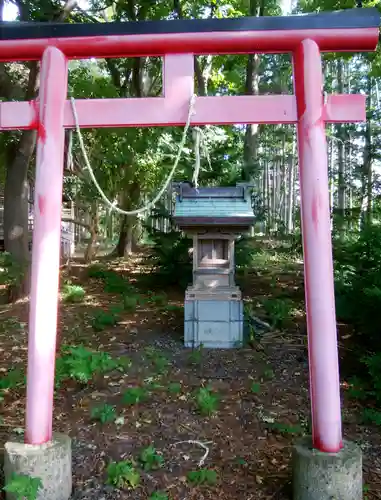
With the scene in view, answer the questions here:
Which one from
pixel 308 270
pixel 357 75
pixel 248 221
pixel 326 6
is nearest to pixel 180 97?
pixel 308 270

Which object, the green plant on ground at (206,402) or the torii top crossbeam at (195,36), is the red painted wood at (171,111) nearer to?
the torii top crossbeam at (195,36)

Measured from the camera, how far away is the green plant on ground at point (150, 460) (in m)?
3.43

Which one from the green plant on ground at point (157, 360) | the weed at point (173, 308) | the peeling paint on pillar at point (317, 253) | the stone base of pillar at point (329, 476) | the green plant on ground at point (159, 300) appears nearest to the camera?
the stone base of pillar at point (329, 476)

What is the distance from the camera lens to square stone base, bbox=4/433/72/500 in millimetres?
2812

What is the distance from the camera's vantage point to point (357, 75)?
→ 18.2 metres

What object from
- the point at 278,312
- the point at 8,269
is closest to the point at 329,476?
the point at 278,312

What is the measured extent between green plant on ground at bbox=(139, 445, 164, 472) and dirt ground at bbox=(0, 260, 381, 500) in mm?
34

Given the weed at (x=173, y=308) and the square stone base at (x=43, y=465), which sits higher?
the weed at (x=173, y=308)

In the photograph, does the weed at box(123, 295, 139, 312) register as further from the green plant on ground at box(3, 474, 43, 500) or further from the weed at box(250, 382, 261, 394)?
the green plant on ground at box(3, 474, 43, 500)

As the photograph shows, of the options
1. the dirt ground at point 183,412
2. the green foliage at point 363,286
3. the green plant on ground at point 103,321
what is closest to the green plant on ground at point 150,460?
the dirt ground at point 183,412

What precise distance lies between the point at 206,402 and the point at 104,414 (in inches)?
39.5

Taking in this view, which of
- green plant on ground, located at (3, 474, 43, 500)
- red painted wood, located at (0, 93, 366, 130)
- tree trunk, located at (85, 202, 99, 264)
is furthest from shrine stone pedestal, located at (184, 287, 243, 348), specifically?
tree trunk, located at (85, 202, 99, 264)

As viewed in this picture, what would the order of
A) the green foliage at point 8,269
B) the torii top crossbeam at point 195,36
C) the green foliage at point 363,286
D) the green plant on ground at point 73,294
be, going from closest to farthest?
the torii top crossbeam at point 195,36, the green foliage at point 363,286, the green foliage at point 8,269, the green plant on ground at point 73,294

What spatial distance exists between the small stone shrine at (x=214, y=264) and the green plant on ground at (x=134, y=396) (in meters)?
1.98
